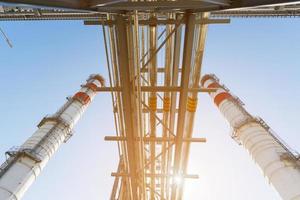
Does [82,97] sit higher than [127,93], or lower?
higher

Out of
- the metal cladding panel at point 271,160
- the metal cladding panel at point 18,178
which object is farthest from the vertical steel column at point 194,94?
the metal cladding panel at point 18,178

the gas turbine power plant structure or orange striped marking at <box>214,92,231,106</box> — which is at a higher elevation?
orange striped marking at <box>214,92,231,106</box>

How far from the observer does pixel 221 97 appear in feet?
50.0

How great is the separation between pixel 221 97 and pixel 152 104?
7.35m

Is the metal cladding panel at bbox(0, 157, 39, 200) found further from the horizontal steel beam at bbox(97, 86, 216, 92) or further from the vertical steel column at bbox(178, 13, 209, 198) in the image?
the vertical steel column at bbox(178, 13, 209, 198)

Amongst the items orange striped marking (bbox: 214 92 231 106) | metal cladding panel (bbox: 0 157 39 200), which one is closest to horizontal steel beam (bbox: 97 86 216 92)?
metal cladding panel (bbox: 0 157 39 200)

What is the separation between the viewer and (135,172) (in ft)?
30.9

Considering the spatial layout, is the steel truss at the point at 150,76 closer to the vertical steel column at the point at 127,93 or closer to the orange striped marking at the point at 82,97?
the vertical steel column at the point at 127,93

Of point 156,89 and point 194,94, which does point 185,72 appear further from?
point 194,94

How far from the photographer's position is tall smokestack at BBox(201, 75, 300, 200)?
8.79 metres

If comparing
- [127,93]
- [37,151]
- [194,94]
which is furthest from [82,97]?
[127,93]

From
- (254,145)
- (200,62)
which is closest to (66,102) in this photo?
A: (200,62)

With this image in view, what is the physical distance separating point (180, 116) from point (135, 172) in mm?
3347

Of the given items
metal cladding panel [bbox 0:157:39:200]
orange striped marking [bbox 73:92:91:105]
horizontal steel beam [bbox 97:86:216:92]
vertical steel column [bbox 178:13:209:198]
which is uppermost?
orange striped marking [bbox 73:92:91:105]
